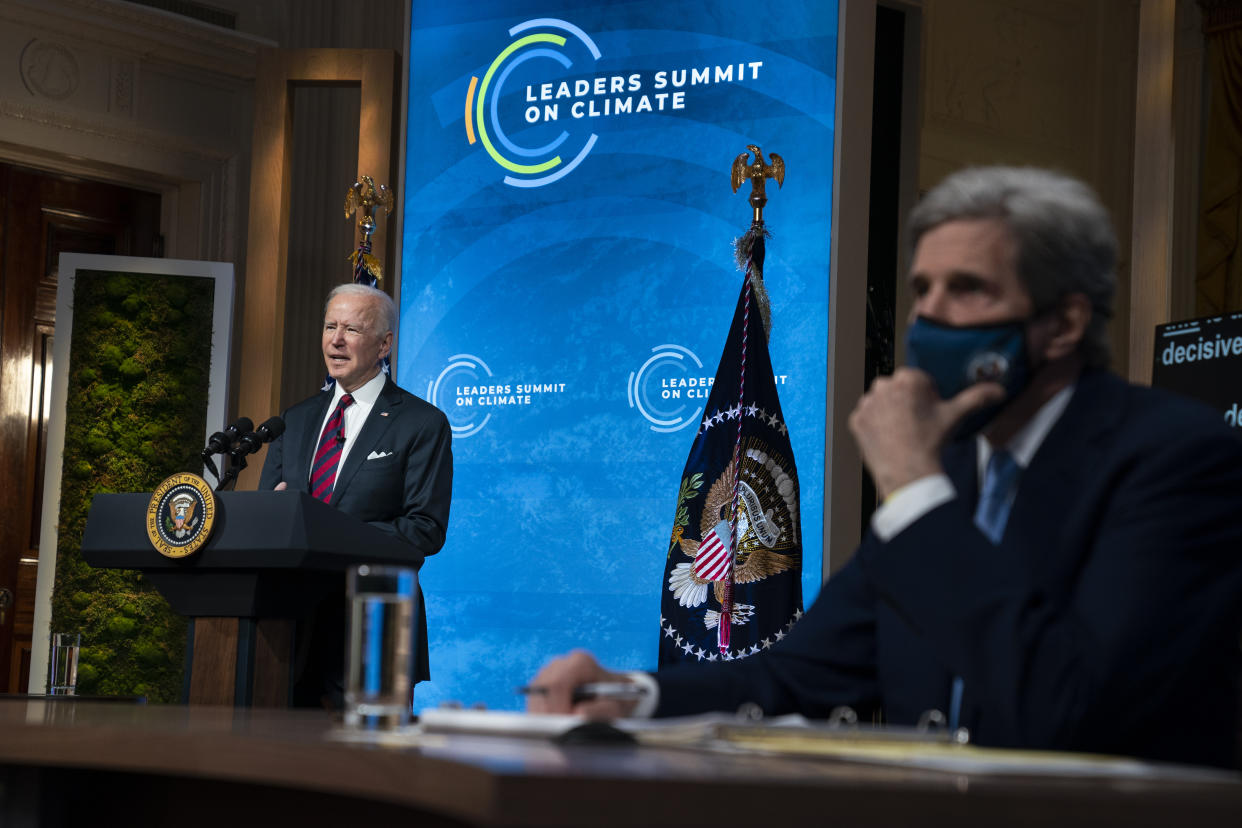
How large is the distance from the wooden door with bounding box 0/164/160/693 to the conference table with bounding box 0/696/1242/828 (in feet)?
19.9

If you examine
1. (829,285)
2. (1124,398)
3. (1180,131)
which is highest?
(1180,131)

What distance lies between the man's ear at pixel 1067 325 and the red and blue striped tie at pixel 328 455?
109 inches

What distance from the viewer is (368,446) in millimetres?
4074

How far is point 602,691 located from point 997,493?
0.44 metres

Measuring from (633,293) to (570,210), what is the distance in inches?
18.1

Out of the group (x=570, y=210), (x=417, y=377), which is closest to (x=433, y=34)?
(x=570, y=210)

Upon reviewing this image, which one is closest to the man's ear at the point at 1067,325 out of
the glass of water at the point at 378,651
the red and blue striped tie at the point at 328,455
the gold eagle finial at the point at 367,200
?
the glass of water at the point at 378,651

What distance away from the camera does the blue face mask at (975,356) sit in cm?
146

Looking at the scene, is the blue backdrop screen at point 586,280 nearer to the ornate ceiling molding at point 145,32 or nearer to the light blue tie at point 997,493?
the ornate ceiling molding at point 145,32

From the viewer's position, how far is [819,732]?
1.12m

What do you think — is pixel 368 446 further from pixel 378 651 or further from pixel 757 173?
pixel 378 651

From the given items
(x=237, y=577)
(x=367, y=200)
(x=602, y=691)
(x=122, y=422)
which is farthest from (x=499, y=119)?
(x=602, y=691)

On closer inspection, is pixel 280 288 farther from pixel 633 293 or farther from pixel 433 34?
pixel 633 293

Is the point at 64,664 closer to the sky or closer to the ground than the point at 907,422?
closer to the ground
